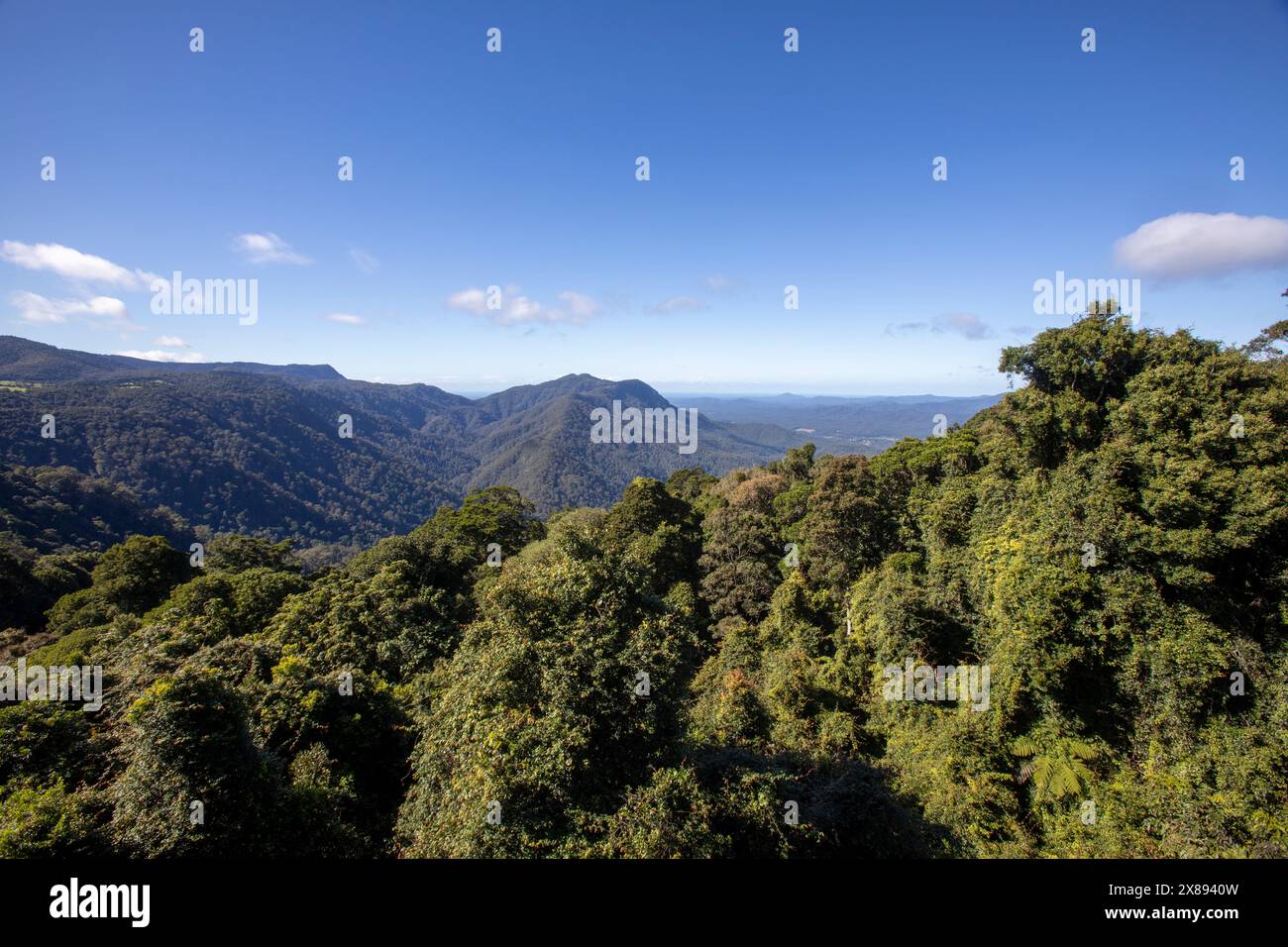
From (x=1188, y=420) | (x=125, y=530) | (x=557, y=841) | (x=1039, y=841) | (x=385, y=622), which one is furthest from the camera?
(x=125, y=530)

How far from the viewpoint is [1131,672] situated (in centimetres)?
1200

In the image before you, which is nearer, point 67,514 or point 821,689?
point 821,689

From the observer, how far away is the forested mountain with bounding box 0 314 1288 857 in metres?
7.64

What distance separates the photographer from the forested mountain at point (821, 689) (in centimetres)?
764

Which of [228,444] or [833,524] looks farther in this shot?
[228,444]

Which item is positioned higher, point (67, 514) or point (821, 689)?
point (821, 689)

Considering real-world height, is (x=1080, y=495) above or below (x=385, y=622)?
above

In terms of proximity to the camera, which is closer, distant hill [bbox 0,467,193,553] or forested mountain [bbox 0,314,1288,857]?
forested mountain [bbox 0,314,1288,857]

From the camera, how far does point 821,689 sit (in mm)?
16578

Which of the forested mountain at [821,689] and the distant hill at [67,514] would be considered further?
the distant hill at [67,514]

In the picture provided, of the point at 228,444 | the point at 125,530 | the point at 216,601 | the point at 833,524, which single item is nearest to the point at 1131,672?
the point at 833,524
